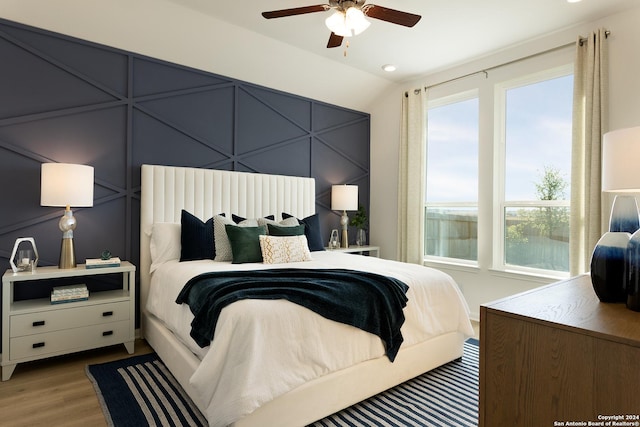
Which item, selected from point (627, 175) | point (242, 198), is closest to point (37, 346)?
point (242, 198)

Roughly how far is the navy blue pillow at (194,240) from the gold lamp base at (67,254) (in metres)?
0.81

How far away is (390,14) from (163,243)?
259 cm

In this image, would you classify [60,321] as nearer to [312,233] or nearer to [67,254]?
[67,254]

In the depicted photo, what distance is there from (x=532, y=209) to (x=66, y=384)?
4326 mm

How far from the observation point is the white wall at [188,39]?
2805 mm

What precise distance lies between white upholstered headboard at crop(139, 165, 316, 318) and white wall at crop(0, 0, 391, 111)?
1.10 meters

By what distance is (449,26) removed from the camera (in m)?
3.33

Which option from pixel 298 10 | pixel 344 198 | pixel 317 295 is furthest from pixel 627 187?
pixel 344 198

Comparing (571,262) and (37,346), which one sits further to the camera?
(571,262)

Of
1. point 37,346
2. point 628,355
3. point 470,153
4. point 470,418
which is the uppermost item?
point 470,153

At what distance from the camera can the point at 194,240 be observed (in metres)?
3.13

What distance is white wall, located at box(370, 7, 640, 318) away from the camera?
3008 millimetres

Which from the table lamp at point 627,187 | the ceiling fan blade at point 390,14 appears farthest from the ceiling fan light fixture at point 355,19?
the table lamp at point 627,187

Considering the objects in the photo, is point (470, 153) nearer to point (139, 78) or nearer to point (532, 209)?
point (532, 209)
